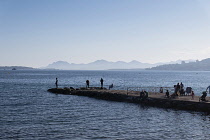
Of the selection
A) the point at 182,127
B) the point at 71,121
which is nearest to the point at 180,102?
the point at 182,127

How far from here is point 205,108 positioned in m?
32.8

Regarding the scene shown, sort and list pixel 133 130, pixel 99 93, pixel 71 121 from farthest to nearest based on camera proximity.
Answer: pixel 99 93
pixel 71 121
pixel 133 130

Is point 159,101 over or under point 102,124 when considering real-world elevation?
over

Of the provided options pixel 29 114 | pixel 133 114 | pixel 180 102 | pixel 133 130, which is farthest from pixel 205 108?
pixel 29 114

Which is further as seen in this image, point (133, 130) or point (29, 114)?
point (29, 114)

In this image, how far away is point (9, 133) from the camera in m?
22.3

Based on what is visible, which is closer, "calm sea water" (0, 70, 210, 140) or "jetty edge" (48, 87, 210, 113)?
"calm sea water" (0, 70, 210, 140)

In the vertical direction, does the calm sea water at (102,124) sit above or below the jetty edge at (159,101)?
below

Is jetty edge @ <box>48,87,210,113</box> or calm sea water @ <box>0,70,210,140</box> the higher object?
jetty edge @ <box>48,87,210,113</box>

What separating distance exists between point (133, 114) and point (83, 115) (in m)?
5.84

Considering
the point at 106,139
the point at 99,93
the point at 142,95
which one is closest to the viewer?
the point at 106,139

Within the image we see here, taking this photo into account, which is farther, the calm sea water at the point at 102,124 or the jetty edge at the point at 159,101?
the jetty edge at the point at 159,101

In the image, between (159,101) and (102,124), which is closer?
(102,124)

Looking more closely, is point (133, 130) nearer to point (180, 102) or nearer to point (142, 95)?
point (180, 102)
